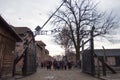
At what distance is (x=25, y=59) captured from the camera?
23594mm

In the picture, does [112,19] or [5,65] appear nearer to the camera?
[5,65]

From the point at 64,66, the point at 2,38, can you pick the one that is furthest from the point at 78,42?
the point at 2,38

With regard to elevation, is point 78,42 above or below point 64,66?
above

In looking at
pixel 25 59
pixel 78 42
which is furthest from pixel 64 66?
pixel 25 59

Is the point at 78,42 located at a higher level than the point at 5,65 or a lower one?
higher

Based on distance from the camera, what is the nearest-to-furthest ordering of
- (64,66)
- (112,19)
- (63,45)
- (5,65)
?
(5,65) < (64,66) < (112,19) < (63,45)

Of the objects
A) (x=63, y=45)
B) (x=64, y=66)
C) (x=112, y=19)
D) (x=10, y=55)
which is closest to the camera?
(x=10, y=55)

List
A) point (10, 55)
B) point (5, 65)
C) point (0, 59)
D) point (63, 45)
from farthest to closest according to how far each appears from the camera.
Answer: point (63, 45)
point (10, 55)
point (5, 65)
point (0, 59)

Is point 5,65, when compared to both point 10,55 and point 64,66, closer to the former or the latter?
point 10,55

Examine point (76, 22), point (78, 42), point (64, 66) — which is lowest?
point (64, 66)

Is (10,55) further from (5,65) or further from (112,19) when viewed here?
(112,19)

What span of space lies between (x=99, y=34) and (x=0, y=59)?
36.4 m

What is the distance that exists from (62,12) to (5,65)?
35059 mm

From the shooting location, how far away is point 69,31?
53.5 meters
